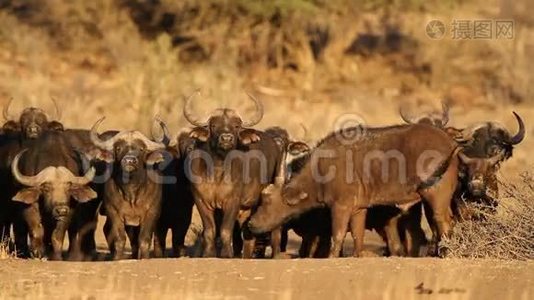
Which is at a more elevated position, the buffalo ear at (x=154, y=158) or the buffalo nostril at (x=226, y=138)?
the buffalo nostril at (x=226, y=138)

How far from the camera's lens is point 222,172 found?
50.5ft

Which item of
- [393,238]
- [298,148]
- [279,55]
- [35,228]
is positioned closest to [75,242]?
[35,228]

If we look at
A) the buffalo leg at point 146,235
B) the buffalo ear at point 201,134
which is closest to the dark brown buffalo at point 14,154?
the buffalo leg at point 146,235

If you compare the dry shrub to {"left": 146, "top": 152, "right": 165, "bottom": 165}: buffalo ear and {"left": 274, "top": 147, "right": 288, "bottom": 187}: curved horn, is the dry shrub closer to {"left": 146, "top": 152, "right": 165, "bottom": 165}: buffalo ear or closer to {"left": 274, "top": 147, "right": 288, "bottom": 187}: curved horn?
{"left": 274, "top": 147, "right": 288, "bottom": 187}: curved horn

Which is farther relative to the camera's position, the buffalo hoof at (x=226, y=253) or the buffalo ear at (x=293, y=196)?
the buffalo ear at (x=293, y=196)

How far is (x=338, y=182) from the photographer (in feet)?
49.6

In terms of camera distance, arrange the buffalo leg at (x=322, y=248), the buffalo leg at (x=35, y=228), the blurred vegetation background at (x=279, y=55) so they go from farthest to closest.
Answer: the blurred vegetation background at (x=279, y=55), the buffalo leg at (x=322, y=248), the buffalo leg at (x=35, y=228)

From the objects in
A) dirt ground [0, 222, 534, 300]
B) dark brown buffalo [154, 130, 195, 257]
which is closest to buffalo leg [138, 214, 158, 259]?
dark brown buffalo [154, 130, 195, 257]

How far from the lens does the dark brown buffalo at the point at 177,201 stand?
1611 centimetres

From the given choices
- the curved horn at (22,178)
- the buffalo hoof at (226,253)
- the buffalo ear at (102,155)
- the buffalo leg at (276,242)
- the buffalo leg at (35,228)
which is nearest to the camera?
the buffalo hoof at (226,253)

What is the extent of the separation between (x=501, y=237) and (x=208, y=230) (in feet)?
10.5

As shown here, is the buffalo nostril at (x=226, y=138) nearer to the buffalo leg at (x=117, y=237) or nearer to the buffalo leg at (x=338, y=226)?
the buffalo leg at (x=338, y=226)

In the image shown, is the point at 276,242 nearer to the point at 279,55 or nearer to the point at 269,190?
the point at 269,190

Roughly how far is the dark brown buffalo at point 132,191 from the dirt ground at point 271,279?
1.81 meters
